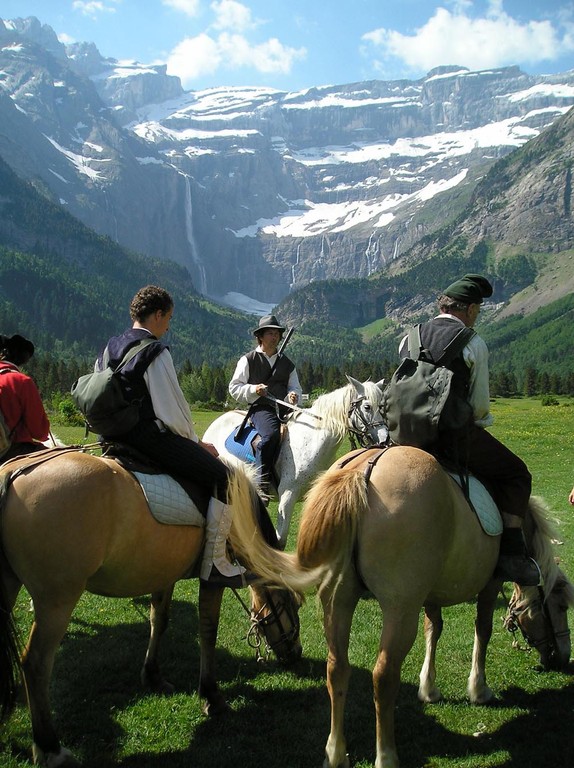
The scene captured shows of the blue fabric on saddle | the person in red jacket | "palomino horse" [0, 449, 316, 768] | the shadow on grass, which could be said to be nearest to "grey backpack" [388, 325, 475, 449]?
"palomino horse" [0, 449, 316, 768]

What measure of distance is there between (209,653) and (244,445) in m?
4.14

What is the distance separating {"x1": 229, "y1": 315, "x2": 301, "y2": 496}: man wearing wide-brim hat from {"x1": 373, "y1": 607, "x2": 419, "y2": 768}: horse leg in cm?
463

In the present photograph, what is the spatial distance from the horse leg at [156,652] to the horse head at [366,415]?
3.62m

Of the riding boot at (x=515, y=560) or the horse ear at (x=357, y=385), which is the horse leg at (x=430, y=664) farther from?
the horse ear at (x=357, y=385)

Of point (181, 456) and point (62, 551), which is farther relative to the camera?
point (181, 456)

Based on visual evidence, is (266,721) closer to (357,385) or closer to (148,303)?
(148,303)

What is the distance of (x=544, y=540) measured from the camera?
6.82 metres

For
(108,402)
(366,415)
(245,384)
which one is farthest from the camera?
(245,384)

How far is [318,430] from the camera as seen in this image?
32.8 ft

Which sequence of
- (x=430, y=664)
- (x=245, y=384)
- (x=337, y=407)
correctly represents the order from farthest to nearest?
(x=245, y=384) → (x=337, y=407) → (x=430, y=664)

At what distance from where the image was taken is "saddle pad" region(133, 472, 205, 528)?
19.1ft

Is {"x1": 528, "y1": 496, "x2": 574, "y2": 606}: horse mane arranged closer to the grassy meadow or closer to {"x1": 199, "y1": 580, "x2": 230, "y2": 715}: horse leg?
the grassy meadow

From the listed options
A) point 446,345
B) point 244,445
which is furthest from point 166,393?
point 244,445

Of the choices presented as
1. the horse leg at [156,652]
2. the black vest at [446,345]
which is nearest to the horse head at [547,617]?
the black vest at [446,345]
